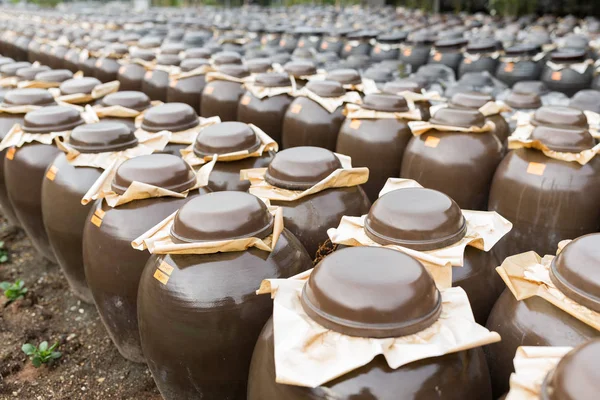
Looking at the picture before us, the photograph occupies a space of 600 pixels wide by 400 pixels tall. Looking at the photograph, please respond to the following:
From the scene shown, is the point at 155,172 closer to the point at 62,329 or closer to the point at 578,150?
the point at 62,329

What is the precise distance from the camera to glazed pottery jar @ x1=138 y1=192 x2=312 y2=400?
1886 mm

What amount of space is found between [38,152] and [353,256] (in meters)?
2.73

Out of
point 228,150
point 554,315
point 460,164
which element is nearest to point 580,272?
point 554,315

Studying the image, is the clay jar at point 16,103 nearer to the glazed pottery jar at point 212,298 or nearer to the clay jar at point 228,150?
the clay jar at point 228,150

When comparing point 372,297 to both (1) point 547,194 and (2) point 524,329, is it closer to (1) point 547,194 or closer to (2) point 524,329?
(2) point 524,329

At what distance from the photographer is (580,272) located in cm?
157

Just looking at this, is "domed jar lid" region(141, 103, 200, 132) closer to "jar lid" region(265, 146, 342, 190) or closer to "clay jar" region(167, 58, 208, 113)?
"jar lid" region(265, 146, 342, 190)

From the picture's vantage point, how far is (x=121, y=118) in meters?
4.04

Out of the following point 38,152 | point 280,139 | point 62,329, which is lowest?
point 62,329

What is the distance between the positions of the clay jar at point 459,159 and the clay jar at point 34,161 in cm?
244

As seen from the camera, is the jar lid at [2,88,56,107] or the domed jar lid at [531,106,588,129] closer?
the domed jar lid at [531,106,588,129]

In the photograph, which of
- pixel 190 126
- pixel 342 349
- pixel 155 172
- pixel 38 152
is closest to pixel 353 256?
pixel 342 349

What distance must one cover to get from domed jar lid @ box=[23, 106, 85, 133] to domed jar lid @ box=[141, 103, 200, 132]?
508 mm

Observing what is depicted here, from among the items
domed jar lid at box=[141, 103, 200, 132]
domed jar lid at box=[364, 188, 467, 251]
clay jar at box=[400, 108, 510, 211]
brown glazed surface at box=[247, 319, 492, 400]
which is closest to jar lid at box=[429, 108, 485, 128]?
clay jar at box=[400, 108, 510, 211]
